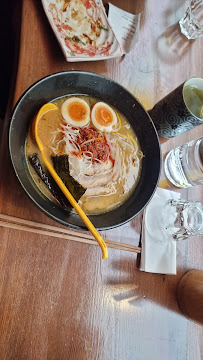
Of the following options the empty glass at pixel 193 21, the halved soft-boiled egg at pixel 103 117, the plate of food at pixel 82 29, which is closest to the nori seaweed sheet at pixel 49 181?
the halved soft-boiled egg at pixel 103 117

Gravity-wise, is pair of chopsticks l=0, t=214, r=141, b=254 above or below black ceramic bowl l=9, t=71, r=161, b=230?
below

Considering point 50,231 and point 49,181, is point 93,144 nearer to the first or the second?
point 49,181

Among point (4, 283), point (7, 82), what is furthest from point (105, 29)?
point (4, 283)

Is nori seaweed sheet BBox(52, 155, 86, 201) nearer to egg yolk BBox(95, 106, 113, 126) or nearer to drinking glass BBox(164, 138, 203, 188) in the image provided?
egg yolk BBox(95, 106, 113, 126)

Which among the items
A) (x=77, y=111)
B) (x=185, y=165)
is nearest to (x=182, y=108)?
(x=185, y=165)

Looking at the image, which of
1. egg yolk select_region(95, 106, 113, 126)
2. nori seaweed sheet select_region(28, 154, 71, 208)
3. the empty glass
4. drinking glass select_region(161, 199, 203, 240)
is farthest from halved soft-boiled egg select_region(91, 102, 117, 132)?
the empty glass
